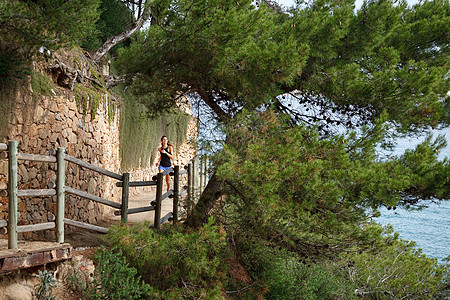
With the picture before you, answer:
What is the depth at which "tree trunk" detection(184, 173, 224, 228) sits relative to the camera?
569cm

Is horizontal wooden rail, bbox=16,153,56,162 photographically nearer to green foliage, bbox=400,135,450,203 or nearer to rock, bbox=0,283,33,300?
rock, bbox=0,283,33,300

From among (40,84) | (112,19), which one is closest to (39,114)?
(40,84)

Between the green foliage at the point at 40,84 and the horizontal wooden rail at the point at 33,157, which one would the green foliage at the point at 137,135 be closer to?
the green foliage at the point at 40,84

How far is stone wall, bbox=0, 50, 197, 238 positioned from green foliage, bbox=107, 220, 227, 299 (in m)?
0.99

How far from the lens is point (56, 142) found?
6.02m

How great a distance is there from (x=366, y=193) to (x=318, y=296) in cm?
375

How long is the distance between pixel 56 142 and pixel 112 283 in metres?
2.70

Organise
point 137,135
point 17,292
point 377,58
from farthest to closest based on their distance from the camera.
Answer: point 137,135 < point 377,58 < point 17,292

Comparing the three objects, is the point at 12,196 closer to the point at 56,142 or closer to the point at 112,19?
the point at 56,142

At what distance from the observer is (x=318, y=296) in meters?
7.06

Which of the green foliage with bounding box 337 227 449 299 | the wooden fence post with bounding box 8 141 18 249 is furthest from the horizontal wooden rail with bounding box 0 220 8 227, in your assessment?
the green foliage with bounding box 337 227 449 299

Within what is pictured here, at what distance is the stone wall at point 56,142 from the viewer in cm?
551

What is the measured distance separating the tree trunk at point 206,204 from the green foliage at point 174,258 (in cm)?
89

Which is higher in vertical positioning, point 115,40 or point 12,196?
point 115,40
